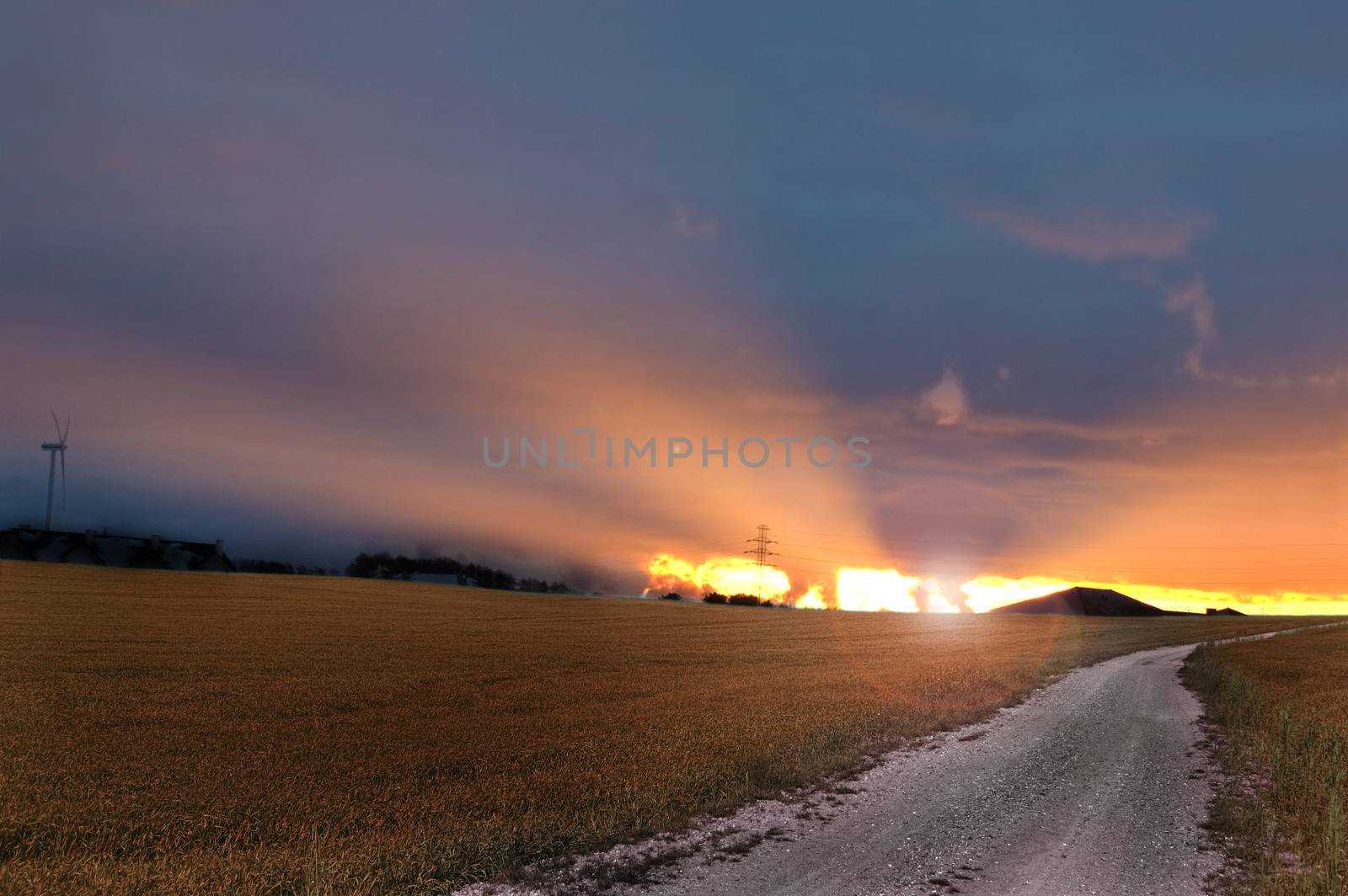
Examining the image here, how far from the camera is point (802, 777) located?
17828 millimetres

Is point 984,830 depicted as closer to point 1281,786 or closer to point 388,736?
point 1281,786

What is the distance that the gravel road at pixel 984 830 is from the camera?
40.5 ft

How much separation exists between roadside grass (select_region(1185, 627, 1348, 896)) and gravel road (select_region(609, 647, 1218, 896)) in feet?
2.15

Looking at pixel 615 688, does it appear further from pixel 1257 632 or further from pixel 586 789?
pixel 1257 632

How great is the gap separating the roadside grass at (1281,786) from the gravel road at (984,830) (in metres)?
0.66

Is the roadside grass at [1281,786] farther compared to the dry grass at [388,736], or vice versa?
the dry grass at [388,736]

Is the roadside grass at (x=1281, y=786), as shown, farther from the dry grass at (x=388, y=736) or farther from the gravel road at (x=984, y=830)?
the dry grass at (x=388, y=736)

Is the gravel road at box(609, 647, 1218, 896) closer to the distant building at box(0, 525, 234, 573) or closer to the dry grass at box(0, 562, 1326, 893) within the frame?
the dry grass at box(0, 562, 1326, 893)

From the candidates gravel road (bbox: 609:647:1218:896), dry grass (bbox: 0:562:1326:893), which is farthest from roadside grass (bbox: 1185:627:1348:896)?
dry grass (bbox: 0:562:1326:893)

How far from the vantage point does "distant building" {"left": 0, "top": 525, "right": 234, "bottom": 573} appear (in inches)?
5025

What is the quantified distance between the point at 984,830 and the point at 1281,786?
26.0 feet

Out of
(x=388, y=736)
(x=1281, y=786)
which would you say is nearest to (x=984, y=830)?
(x=1281, y=786)

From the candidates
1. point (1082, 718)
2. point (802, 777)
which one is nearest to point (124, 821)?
point (802, 777)

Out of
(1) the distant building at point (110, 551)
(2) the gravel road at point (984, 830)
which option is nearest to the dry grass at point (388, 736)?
(2) the gravel road at point (984, 830)
